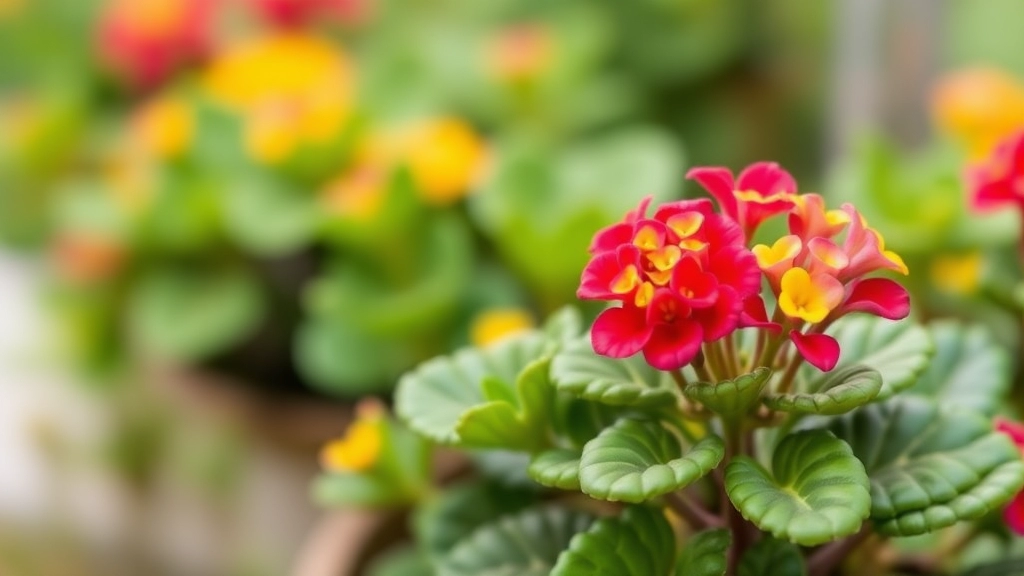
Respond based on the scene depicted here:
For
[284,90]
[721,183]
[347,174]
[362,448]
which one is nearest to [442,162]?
[347,174]

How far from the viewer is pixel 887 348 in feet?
1.41

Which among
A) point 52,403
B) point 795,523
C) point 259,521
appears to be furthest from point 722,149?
point 795,523

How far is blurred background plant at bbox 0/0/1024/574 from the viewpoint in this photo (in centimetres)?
75

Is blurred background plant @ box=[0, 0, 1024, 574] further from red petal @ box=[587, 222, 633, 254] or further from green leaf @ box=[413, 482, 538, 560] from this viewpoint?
red petal @ box=[587, 222, 633, 254]

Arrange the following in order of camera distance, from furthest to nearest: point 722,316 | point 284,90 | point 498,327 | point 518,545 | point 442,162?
1. point 284,90
2. point 442,162
3. point 498,327
4. point 518,545
5. point 722,316

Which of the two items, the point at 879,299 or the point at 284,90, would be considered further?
the point at 284,90

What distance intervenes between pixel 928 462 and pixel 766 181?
0.12 m

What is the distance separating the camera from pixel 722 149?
3.67 feet

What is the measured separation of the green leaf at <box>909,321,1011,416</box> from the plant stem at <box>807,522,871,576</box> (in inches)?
3.0

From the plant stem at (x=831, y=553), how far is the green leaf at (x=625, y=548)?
0.22 ft

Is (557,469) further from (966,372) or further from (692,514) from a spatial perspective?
(966,372)

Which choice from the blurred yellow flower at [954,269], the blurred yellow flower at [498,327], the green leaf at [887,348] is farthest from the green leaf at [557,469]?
the blurred yellow flower at [954,269]

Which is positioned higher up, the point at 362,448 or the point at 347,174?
the point at 347,174

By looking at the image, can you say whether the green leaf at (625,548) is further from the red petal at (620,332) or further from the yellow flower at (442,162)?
the yellow flower at (442,162)
